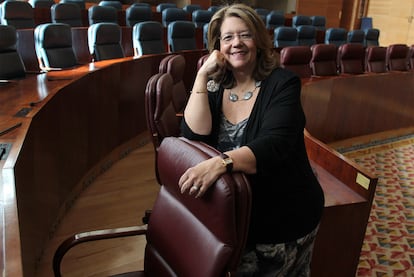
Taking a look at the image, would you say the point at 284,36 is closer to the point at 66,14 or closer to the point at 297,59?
the point at 297,59

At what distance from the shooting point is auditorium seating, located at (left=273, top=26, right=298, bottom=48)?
345cm

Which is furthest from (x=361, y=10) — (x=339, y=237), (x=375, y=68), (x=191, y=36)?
(x=339, y=237)

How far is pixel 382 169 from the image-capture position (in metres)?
2.16

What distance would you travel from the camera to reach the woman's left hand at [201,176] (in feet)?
1.71

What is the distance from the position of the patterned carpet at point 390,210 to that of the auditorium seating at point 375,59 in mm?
667

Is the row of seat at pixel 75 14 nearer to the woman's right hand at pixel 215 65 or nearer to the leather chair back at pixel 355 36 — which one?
the leather chair back at pixel 355 36

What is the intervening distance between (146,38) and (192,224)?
2225 mm

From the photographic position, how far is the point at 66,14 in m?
2.88

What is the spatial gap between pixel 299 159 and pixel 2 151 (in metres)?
0.57

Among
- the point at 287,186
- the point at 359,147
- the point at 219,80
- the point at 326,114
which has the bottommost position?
the point at 359,147

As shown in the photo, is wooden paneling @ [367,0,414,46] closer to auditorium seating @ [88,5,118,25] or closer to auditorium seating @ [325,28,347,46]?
auditorium seating @ [325,28,347,46]

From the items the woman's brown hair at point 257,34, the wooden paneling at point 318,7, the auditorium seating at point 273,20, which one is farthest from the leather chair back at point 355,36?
the woman's brown hair at point 257,34

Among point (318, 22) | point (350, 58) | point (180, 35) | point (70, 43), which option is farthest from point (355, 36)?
point (70, 43)

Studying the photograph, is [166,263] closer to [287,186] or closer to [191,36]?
[287,186]
